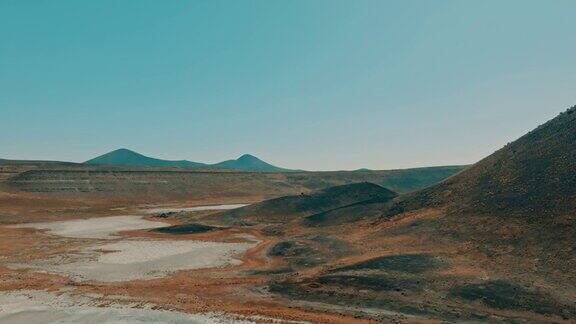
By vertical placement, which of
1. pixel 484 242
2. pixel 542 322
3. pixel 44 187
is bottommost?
pixel 542 322

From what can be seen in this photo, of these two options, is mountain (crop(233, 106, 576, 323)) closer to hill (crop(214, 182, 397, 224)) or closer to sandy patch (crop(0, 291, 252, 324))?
sandy patch (crop(0, 291, 252, 324))

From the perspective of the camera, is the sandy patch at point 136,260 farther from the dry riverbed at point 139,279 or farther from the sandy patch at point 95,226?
the sandy patch at point 95,226

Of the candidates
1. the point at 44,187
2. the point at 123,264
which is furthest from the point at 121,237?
the point at 44,187

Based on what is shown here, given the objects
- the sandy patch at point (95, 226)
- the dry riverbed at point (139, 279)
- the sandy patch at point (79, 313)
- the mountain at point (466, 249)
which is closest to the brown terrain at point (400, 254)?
the mountain at point (466, 249)

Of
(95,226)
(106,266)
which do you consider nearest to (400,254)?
(106,266)

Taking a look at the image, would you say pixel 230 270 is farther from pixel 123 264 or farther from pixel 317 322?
pixel 317 322

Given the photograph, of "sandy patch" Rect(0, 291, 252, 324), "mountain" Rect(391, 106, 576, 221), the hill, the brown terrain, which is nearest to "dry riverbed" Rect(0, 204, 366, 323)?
"sandy patch" Rect(0, 291, 252, 324)
